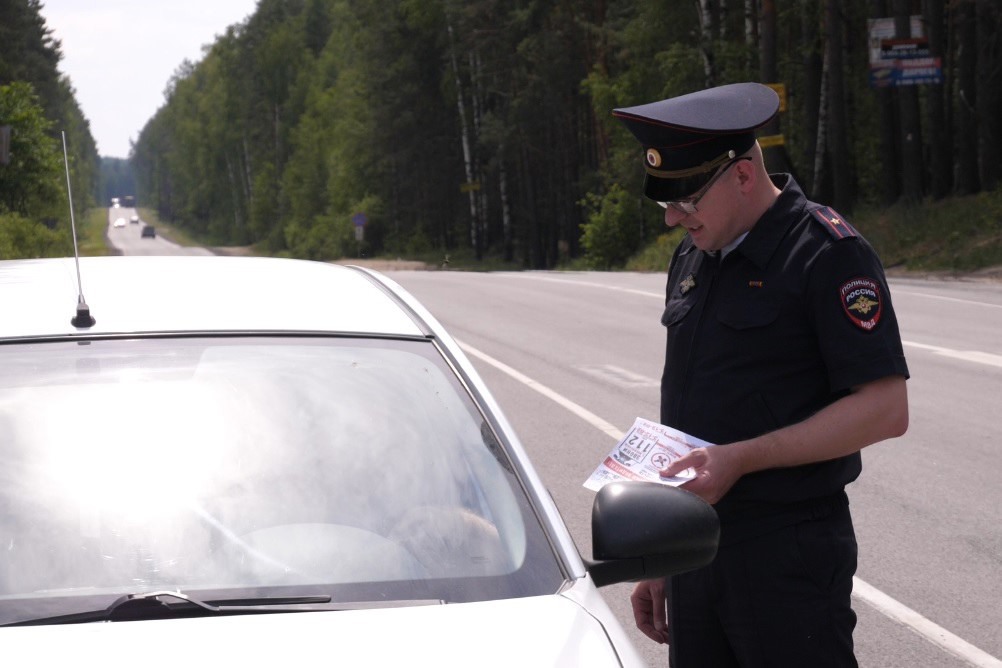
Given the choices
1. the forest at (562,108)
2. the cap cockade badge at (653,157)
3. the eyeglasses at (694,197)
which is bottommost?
the eyeglasses at (694,197)

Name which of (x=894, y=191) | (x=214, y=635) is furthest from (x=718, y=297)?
(x=894, y=191)

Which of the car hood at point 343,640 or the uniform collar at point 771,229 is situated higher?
the uniform collar at point 771,229

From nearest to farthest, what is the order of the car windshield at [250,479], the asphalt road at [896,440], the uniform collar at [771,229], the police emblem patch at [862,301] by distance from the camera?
the car windshield at [250,479] < the police emblem patch at [862,301] < the uniform collar at [771,229] < the asphalt road at [896,440]

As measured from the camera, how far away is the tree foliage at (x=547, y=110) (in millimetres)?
35594

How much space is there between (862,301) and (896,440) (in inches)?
285

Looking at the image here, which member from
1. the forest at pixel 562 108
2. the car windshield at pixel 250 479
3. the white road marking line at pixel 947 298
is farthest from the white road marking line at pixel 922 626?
the forest at pixel 562 108

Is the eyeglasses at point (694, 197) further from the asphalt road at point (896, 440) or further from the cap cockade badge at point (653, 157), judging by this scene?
the asphalt road at point (896, 440)

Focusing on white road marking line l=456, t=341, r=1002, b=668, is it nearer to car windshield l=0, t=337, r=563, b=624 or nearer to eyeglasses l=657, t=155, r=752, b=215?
eyeglasses l=657, t=155, r=752, b=215

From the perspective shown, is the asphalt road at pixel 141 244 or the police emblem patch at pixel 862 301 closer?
the police emblem patch at pixel 862 301

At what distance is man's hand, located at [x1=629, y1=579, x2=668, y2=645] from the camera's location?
3.39m

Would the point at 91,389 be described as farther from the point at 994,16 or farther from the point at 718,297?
the point at 994,16

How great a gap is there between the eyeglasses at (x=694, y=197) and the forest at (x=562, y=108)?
2464 cm

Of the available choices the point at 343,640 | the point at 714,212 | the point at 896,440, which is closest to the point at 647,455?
the point at 714,212

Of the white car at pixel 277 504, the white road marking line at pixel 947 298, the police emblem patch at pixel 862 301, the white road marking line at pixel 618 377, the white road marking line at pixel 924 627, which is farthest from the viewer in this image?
the white road marking line at pixel 947 298
